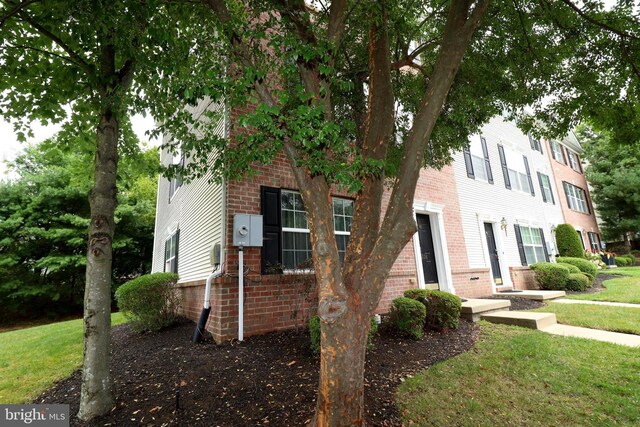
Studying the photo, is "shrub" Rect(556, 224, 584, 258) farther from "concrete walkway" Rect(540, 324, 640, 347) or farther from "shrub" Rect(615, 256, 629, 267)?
"concrete walkway" Rect(540, 324, 640, 347)

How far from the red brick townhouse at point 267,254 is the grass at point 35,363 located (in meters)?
2.11

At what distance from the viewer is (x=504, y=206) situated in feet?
38.2

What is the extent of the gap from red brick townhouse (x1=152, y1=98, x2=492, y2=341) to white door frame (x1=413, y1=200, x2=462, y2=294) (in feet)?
0.09

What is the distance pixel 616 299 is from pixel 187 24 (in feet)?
38.1

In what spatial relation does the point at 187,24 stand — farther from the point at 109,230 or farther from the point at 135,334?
the point at 135,334

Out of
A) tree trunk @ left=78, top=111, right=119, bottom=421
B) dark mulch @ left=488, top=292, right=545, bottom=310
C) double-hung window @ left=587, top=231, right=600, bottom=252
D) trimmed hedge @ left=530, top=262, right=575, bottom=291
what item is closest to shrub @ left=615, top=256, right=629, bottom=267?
double-hung window @ left=587, top=231, right=600, bottom=252

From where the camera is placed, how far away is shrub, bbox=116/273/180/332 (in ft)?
18.8

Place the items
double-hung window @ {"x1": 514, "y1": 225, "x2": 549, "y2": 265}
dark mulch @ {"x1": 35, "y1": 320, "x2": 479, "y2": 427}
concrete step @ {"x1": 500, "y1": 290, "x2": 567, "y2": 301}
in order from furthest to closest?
1. double-hung window @ {"x1": 514, "y1": 225, "x2": 549, "y2": 265}
2. concrete step @ {"x1": 500, "y1": 290, "x2": 567, "y2": 301}
3. dark mulch @ {"x1": 35, "y1": 320, "x2": 479, "y2": 427}

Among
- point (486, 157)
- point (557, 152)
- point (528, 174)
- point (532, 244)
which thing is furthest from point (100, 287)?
point (557, 152)

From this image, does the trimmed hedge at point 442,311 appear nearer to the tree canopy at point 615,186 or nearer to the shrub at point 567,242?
the shrub at point 567,242

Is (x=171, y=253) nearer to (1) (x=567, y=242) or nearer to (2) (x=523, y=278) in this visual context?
(2) (x=523, y=278)

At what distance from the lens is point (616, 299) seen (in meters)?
7.78

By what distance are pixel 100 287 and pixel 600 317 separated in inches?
344

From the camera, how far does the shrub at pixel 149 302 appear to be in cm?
574
